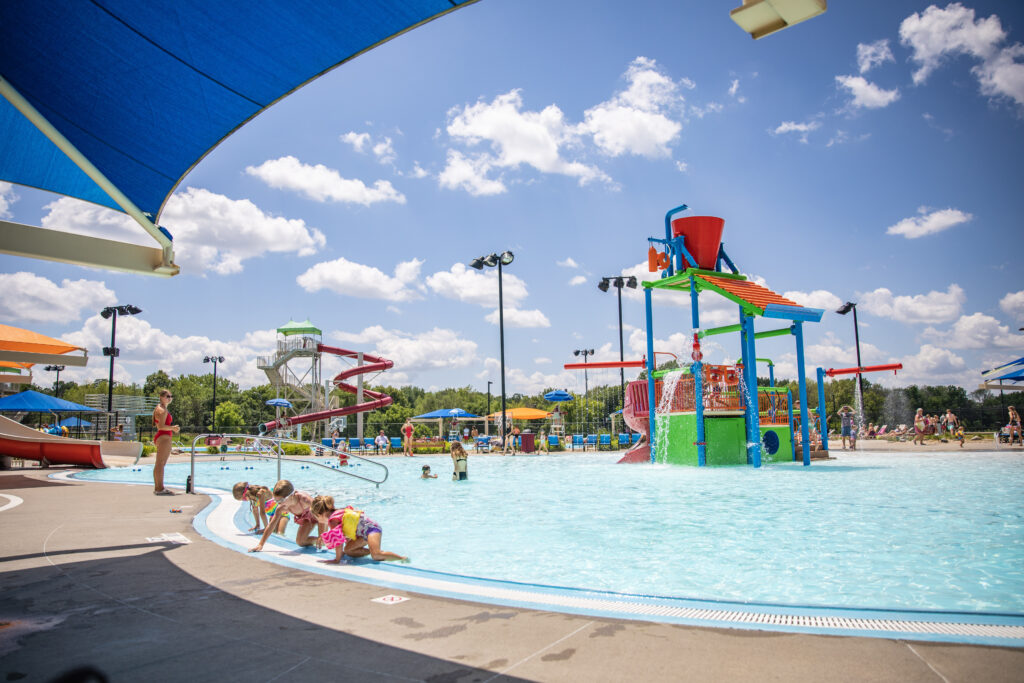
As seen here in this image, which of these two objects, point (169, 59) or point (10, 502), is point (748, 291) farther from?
point (10, 502)

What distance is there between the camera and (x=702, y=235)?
16.8 m

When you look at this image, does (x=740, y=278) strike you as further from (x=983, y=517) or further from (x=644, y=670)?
(x=644, y=670)

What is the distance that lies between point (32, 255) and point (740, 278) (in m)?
16.3

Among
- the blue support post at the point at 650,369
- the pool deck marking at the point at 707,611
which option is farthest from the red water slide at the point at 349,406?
the pool deck marking at the point at 707,611

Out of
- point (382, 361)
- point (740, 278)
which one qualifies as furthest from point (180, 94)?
point (382, 361)

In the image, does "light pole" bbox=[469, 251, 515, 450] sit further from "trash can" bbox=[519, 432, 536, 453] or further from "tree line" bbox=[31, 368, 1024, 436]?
"tree line" bbox=[31, 368, 1024, 436]

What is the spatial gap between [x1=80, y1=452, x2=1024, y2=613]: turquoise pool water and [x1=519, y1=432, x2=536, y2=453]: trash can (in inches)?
521

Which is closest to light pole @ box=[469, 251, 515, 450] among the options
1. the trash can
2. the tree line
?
the trash can

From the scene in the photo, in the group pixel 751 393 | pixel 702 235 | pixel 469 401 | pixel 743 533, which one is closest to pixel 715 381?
pixel 751 393

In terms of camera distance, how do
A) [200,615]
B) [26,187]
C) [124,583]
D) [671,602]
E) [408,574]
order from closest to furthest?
1. [200,615]
2. [671,602]
3. [124,583]
4. [408,574]
5. [26,187]

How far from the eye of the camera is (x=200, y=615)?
3.61 m

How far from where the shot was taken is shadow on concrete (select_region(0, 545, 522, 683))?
2.71 meters

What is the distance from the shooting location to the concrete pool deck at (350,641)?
2.67m

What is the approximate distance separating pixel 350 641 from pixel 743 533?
5.55 meters
